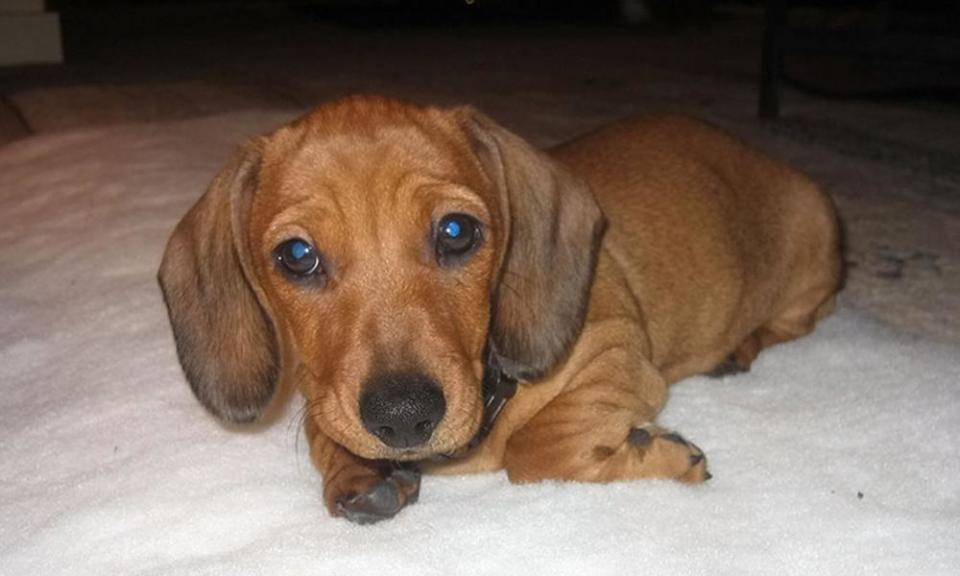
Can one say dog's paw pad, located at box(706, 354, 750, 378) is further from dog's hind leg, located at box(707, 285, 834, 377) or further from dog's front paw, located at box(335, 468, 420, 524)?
dog's front paw, located at box(335, 468, 420, 524)

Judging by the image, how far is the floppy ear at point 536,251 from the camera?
8.11 feet

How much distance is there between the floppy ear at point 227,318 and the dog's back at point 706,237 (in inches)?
34.8

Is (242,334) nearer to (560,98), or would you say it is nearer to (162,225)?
(162,225)

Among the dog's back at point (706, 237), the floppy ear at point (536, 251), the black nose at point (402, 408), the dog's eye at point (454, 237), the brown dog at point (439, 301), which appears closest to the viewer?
the black nose at point (402, 408)

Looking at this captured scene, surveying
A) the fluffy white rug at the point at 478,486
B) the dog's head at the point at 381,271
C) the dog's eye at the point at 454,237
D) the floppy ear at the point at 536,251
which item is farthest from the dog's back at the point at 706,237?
the dog's eye at the point at 454,237

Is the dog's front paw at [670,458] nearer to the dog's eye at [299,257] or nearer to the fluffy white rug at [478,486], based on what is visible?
the fluffy white rug at [478,486]

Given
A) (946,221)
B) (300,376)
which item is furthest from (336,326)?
(946,221)

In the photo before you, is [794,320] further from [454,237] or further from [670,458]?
[454,237]

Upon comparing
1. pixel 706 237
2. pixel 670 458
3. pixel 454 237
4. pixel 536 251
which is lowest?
pixel 670 458

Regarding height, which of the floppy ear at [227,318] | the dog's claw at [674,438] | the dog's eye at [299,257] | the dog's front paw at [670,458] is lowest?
the dog's front paw at [670,458]

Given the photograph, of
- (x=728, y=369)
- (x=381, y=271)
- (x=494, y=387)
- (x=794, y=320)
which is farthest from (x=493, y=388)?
(x=794, y=320)

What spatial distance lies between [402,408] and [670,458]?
0.65m

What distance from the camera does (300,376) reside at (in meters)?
2.50

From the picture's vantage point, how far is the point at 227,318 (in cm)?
247
